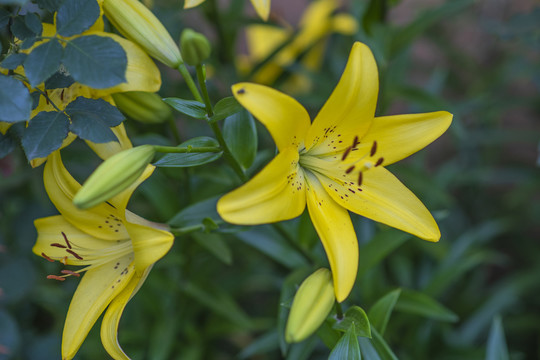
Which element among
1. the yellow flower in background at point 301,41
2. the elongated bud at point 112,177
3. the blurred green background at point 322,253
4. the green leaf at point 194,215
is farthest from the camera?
the yellow flower in background at point 301,41

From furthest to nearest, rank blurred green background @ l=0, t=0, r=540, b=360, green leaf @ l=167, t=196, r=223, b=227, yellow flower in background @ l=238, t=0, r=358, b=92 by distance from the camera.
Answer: yellow flower in background @ l=238, t=0, r=358, b=92
blurred green background @ l=0, t=0, r=540, b=360
green leaf @ l=167, t=196, r=223, b=227

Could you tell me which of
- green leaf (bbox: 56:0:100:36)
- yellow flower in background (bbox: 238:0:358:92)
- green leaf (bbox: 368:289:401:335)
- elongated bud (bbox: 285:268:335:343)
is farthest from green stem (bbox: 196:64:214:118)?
yellow flower in background (bbox: 238:0:358:92)

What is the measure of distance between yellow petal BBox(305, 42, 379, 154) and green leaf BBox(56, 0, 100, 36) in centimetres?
27

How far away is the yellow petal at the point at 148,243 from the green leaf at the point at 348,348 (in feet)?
0.72

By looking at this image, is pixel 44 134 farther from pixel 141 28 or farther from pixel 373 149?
pixel 373 149

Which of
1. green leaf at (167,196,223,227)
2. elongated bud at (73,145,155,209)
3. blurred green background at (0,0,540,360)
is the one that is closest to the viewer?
elongated bud at (73,145,155,209)

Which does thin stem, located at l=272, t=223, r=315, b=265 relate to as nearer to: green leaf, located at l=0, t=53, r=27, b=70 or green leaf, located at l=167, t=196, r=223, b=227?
green leaf, located at l=167, t=196, r=223, b=227

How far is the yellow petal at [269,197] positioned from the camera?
538 millimetres

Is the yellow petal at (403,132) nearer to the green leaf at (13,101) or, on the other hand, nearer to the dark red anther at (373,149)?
the dark red anther at (373,149)

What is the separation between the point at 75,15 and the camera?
0.56 meters

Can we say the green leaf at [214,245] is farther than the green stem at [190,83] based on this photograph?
Yes

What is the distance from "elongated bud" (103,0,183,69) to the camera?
0.60 meters

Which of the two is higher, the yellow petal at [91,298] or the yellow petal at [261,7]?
the yellow petal at [261,7]

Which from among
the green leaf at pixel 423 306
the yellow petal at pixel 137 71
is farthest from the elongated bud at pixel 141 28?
the green leaf at pixel 423 306
